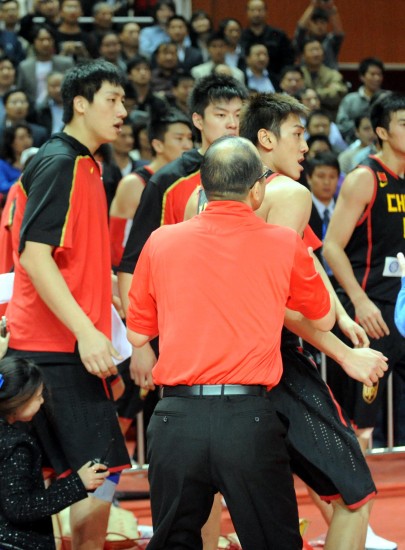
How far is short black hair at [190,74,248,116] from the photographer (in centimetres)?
488

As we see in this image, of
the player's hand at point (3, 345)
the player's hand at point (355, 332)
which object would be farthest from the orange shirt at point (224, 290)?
the player's hand at point (3, 345)

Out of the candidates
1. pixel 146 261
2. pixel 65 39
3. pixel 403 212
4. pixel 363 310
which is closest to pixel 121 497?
pixel 363 310

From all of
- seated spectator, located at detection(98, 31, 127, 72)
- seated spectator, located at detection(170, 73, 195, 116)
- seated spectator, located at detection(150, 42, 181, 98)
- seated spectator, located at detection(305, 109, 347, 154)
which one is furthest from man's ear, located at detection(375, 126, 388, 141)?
seated spectator, located at detection(98, 31, 127, 72)

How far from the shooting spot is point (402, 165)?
559cm

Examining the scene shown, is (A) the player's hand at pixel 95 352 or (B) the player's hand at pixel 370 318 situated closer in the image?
(A) the player's hand at pixel 95 352

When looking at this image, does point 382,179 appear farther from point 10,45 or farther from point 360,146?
point 10,45

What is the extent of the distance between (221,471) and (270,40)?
34.1 ft

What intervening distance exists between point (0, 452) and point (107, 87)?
5.25ft

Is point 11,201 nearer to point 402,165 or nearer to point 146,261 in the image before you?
point 146,261

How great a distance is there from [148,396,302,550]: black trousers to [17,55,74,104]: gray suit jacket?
827 centimetres

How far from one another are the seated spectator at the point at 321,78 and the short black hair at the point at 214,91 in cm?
735

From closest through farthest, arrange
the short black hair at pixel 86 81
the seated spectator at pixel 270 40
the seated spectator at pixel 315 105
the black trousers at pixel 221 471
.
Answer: the black trousers at pixel 221 471 < the short black hair at pixel 86 81 < the seated spectator at pixel 315 105 < the seated spectator at pixel 270 40

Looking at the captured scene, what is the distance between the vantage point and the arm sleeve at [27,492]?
3801 millimetres

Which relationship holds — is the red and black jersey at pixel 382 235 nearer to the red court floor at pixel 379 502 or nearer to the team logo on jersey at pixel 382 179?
the team logo on jersey at pixel 382 179
